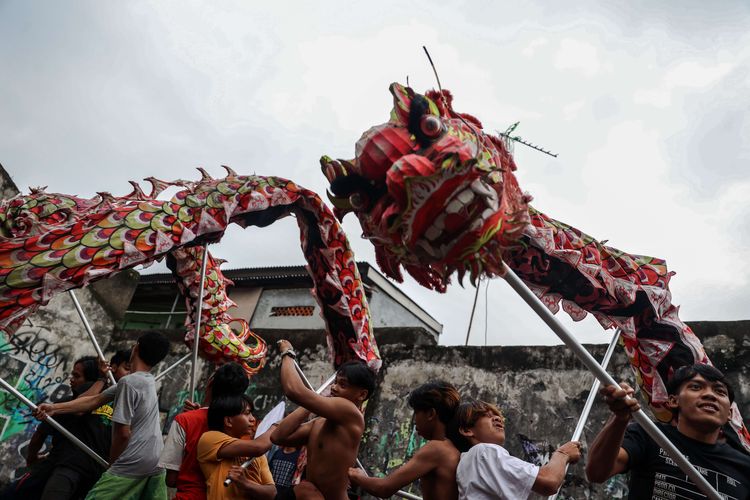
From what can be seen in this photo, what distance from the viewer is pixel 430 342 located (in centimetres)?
621

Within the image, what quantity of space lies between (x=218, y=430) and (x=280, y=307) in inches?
443

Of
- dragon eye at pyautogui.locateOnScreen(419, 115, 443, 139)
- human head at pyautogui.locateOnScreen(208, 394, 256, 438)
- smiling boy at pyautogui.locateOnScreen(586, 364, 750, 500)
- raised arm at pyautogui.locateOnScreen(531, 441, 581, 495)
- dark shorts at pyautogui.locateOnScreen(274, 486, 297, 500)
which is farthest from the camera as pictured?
human head at pyautogui.locateOnScreen(208, 394, 256, 438)

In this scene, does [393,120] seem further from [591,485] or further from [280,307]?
[280,307]

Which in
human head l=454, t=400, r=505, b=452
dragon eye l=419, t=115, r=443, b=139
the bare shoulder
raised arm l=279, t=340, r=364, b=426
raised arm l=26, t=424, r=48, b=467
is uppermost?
dragon eye l=419, t=115, r=443, b=139

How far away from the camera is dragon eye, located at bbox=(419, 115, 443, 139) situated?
180 centimetres

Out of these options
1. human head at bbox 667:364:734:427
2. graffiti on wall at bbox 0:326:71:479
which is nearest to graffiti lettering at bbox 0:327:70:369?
graffiti on wall at bbox 0:326:71:479

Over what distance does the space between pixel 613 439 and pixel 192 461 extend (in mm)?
2092

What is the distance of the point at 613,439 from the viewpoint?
79.0 inches

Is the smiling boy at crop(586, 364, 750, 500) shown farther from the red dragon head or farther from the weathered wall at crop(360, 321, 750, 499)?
the weathered wall at crop(360, 321, 750, 499)

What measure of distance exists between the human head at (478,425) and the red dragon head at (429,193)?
0.91 meters

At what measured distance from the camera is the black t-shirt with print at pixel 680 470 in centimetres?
207

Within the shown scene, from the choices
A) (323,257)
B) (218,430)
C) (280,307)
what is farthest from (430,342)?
(280,307)

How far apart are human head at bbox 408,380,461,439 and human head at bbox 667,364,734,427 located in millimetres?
1024

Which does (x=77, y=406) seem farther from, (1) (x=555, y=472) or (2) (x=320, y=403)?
(1) (x=555, y=472)
